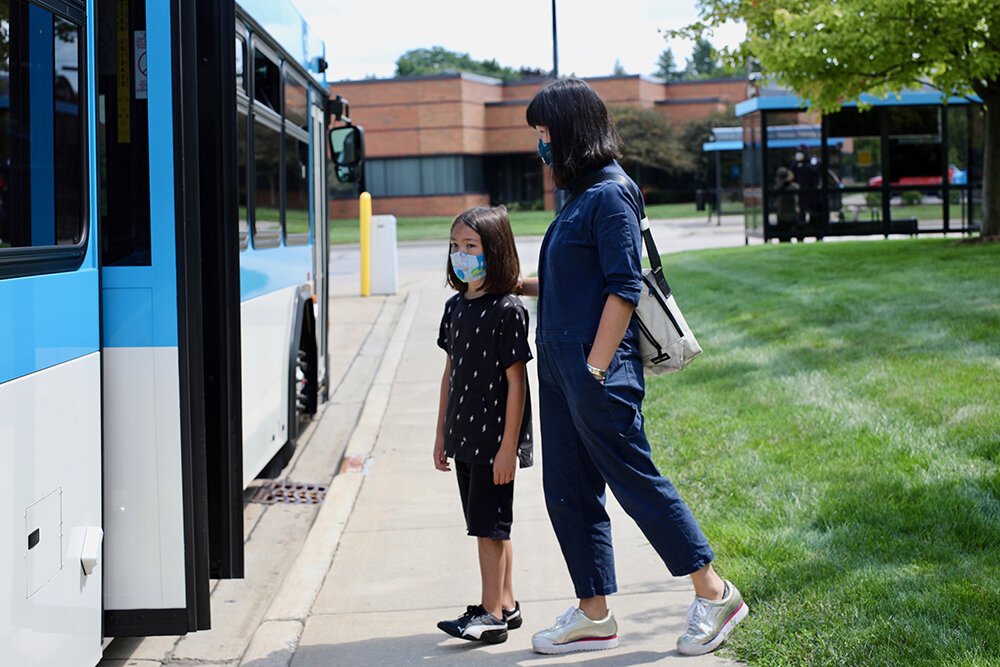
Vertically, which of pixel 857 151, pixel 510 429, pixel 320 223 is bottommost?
pixel 510 429

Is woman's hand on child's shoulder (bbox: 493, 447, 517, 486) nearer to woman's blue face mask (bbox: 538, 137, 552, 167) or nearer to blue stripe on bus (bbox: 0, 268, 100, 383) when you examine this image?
woman's blue face mask (bbox: 538, 137, 552, 167)

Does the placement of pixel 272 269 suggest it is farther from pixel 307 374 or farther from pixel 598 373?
pixel 598 373

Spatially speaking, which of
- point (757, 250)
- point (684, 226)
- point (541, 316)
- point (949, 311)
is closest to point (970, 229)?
Answer: point (757, 250)

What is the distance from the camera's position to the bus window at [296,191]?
26.2ft

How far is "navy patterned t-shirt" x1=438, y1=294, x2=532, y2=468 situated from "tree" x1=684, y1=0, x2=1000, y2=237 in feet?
37.5

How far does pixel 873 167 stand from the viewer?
23.3 meters

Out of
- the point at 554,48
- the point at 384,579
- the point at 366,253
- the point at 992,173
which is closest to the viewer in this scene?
the point at 384,579

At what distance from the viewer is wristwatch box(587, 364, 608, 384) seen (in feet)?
13.1

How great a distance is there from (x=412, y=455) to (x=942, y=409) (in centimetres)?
344

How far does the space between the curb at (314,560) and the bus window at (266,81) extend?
2.32 meters

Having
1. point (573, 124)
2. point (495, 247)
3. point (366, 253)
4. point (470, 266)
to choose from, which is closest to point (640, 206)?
point (573, 124)

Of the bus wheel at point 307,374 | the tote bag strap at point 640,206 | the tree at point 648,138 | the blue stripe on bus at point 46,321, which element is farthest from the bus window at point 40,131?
the tree at point 648,138

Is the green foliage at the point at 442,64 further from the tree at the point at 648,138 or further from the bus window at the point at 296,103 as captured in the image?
the bus window at the point at 296,103

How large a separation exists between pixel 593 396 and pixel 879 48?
12.6 meters
